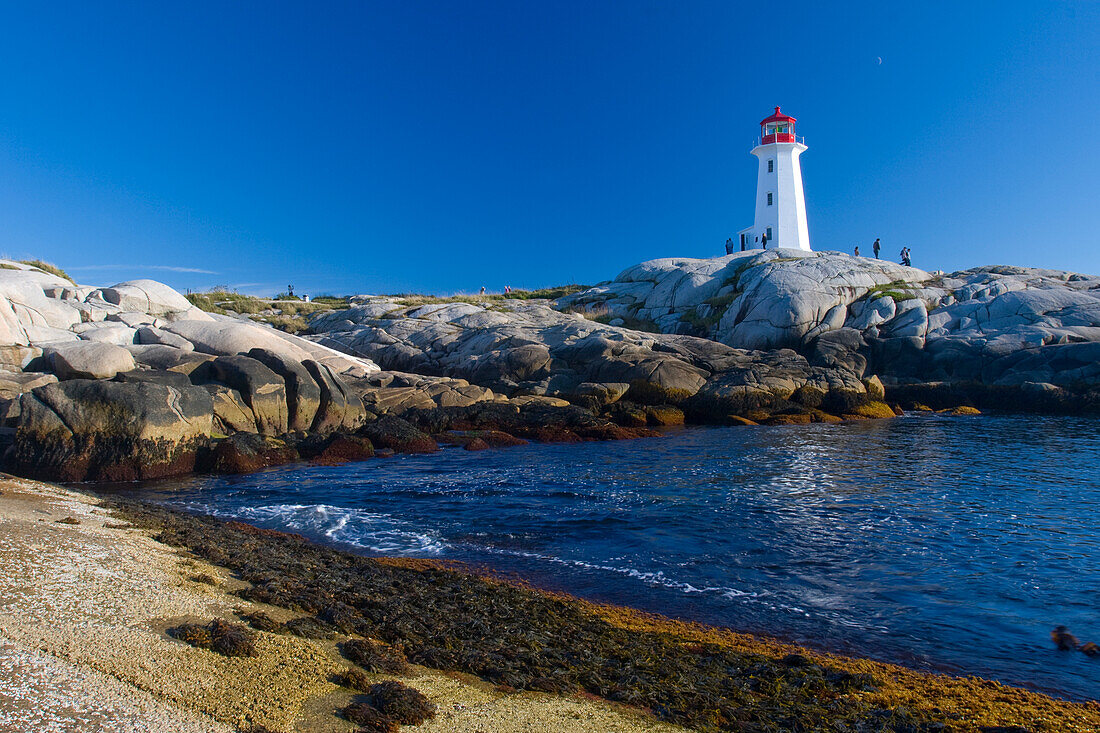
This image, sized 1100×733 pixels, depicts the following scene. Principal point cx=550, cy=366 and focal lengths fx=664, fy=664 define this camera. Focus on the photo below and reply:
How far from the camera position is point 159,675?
457 centimetres

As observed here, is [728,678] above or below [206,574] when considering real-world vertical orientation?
below

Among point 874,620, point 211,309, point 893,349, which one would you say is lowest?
point 874,620

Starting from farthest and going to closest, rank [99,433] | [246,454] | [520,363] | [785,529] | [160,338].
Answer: [520,363], [160,338], [246,454], [99,433], [785,529]

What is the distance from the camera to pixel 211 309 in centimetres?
4966

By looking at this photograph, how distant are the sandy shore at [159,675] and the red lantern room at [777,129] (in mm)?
61625

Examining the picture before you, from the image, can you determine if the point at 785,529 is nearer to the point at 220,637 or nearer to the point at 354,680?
the point at 354,680

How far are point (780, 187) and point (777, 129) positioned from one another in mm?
5455

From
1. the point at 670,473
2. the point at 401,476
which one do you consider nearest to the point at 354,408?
the point at 401,476

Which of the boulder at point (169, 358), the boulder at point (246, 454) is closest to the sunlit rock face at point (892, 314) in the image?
the boulder at point (246, 454)

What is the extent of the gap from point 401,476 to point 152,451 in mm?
5857

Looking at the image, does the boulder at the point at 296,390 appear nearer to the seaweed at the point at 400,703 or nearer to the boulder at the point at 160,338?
the boulder at the point at 160,338

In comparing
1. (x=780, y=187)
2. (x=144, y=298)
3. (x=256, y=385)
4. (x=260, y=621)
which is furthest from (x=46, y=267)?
(x=780, y=187)

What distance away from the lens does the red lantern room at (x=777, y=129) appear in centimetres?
5894

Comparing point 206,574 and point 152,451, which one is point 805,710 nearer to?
point 206,574
